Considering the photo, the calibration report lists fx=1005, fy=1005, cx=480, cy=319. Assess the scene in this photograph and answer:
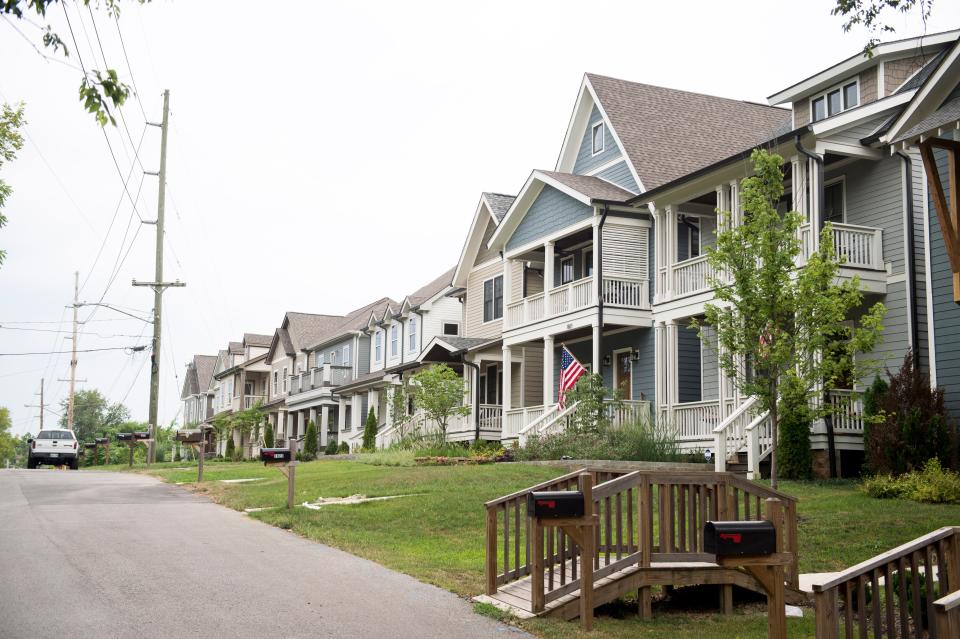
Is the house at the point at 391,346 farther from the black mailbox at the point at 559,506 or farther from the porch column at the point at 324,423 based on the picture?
the black mailbox at the point at 559,506

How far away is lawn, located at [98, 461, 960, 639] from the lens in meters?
9.27

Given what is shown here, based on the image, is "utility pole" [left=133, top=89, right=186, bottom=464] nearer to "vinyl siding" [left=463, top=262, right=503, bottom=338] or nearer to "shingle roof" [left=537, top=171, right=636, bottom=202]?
"vinyl siding" [left=463, top=262, right=503, bottom=338]

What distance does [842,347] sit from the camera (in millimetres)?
14852

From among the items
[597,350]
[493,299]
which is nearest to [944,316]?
[597,350]

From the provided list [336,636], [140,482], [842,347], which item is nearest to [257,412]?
[140,482]

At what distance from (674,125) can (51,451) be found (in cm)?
2826

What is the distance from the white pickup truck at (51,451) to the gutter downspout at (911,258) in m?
33.2

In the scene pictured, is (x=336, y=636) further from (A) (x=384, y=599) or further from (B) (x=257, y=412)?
(B) (x=257, y=412)

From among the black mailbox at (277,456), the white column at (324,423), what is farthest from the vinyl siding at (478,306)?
the black mailbox at (277,456)

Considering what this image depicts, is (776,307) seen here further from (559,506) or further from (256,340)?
(256,340)

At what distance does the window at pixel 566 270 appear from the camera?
3056 cm

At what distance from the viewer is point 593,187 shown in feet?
91.6

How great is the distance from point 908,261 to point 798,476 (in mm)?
5011

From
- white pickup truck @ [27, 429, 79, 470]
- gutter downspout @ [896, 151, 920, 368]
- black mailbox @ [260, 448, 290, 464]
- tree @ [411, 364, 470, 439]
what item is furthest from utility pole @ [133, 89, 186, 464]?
gutter downspout @ [896, 151, 920, 368]
